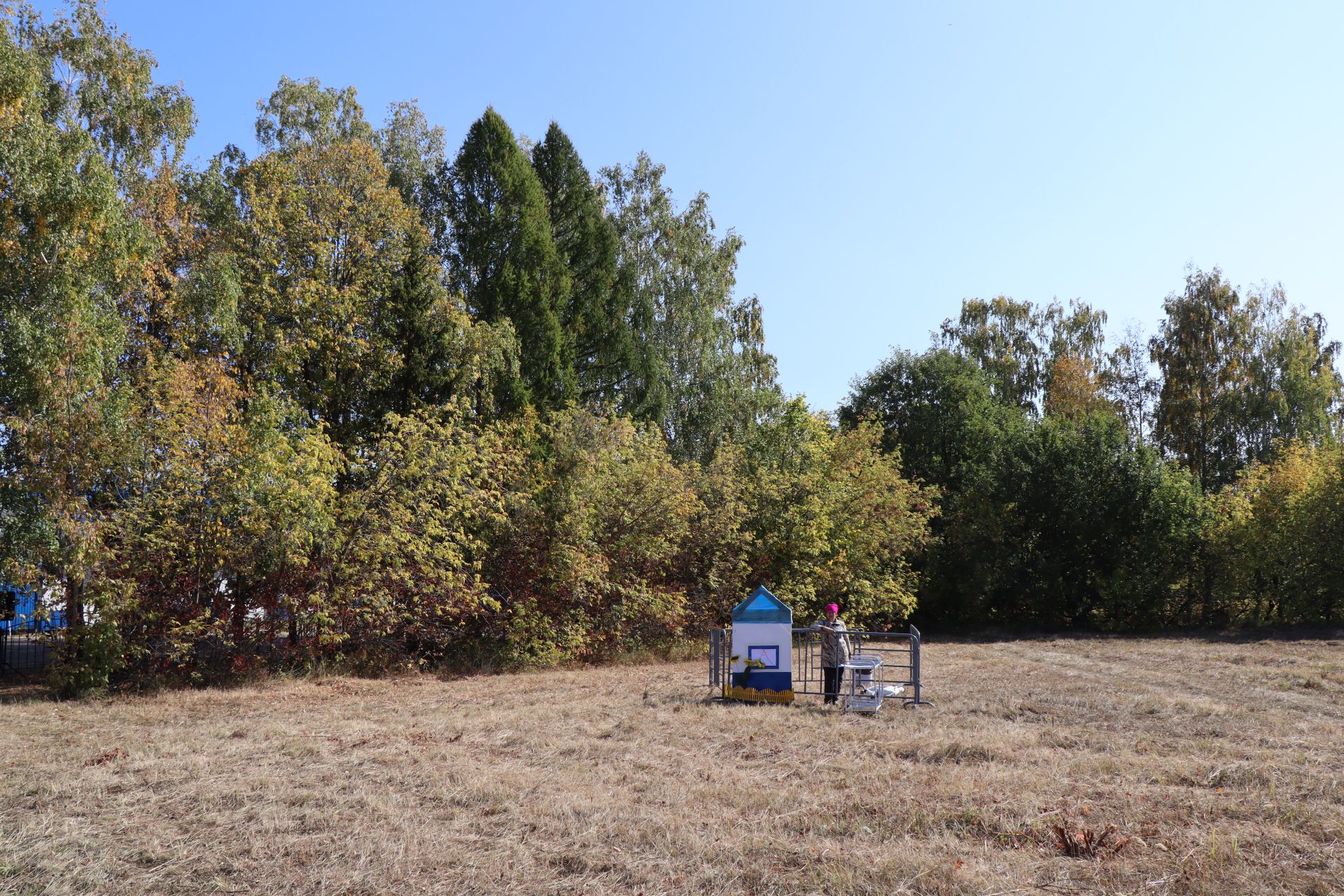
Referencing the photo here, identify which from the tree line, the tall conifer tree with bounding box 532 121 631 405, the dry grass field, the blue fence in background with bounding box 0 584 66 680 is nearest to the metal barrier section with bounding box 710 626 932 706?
the dry grass field

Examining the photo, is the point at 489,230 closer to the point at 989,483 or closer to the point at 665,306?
the point at 665,306

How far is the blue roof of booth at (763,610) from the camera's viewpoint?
1363 centimetres

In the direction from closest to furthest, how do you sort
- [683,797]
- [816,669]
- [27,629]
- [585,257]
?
[683,797], [27,629], [816,669], [585,257]

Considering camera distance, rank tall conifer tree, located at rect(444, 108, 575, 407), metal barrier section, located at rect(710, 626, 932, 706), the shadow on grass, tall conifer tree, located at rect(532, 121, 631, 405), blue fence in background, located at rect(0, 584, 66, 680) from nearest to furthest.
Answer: metal barrier section, located at rect(710, 626, 932, 706) < blue fence in background, located at rect(0, 584, 66, 680) < tall conifer tree, located at rect(444, 108, 575, 407) < the shadow on grass < tall conifer tree, located at rect(532, 121, 631, 405)

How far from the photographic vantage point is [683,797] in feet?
26.1

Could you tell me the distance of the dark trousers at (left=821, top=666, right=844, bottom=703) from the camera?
13625 mm

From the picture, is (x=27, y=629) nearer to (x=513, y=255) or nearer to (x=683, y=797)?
(x=513, y=255)

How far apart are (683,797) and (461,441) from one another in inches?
524

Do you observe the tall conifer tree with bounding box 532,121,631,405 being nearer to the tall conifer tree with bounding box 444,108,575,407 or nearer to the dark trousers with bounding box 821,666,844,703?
the tall conifer tree with bounding box 444,108,575,407

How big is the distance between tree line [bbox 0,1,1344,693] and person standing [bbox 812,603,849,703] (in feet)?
25.2

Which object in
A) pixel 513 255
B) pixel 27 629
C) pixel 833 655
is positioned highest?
pixel 513 255

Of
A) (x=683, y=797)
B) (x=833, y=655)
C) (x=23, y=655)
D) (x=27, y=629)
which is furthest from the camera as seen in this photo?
(x=23, y=655)

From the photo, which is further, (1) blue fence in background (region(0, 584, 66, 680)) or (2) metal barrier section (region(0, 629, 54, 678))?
(2) metal barrier section (region(0, 629, 54, 678))

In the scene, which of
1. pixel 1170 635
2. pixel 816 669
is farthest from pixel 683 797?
pixel 1170 635
